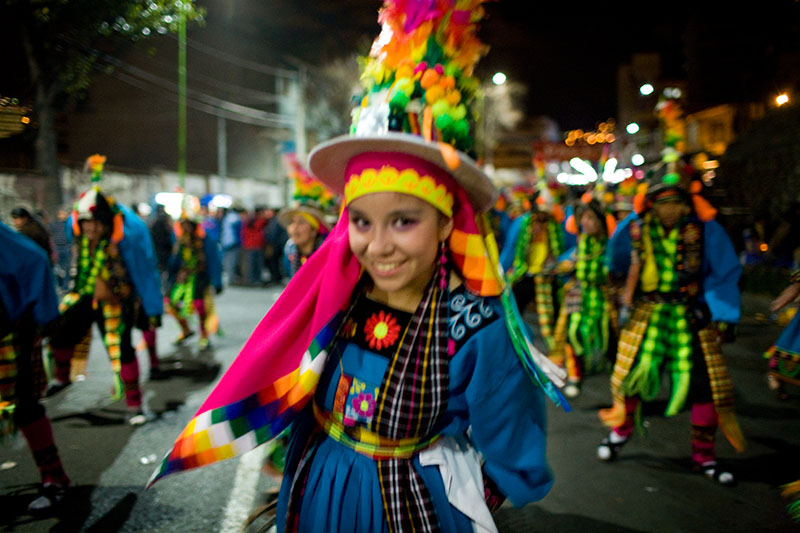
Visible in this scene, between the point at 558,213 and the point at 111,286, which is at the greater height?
the point at 558,213

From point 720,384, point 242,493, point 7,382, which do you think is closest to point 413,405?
point 242,493

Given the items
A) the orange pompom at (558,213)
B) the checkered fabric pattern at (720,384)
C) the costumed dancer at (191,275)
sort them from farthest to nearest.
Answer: the costumed dancer at (191,275) < the orange pompom at (558,213) < the checkered fabric pattern at (720,384)

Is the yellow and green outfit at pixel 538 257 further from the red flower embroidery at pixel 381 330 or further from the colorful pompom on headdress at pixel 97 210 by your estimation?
the red flower embroidery at pixel 381 330

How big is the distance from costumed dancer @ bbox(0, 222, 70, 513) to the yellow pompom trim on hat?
2.72m

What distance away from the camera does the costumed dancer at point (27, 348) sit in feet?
10.5

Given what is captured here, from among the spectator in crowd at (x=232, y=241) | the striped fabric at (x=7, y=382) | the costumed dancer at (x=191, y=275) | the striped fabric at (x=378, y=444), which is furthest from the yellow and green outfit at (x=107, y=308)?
the spectator in crowd at (x=232, y=241)

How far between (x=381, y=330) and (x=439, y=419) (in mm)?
365

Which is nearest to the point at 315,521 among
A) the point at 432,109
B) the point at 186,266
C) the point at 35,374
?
the point at 432,109

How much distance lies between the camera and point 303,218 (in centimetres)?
498

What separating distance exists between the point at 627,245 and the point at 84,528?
186 inches

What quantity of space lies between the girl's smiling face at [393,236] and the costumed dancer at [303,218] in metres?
2.92

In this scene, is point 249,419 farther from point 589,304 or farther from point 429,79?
point 589,304

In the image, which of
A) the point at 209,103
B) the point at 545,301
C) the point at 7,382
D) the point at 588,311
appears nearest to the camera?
the point at 7,382

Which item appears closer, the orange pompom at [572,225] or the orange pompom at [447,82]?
the orange pompom at [447,82]
